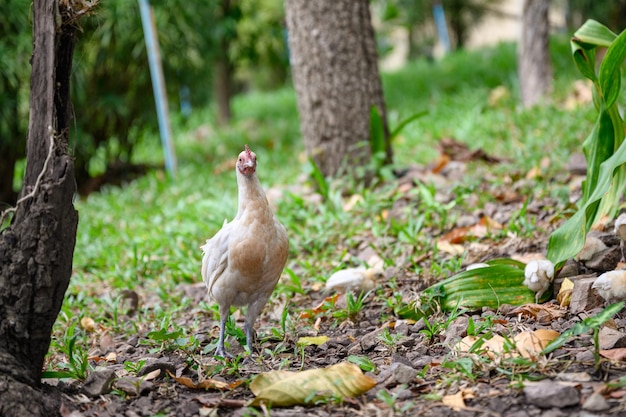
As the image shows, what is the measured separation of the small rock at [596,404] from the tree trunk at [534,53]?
17.7 ft

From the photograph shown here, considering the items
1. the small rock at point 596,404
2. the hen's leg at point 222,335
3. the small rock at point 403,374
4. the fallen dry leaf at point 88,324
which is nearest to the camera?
the small rock at point 596,404

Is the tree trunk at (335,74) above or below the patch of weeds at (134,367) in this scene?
above

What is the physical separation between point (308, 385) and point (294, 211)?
2.58 metres

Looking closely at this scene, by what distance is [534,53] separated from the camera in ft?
22.8

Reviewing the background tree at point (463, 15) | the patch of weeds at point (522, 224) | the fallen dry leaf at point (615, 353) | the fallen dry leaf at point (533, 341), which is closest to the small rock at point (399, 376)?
the fallen dry leaf at point (533, 341)

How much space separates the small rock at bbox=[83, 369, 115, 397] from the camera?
7.91 feet

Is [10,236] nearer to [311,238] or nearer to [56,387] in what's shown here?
[56,387]

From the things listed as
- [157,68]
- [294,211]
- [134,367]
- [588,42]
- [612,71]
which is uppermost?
[157,68]

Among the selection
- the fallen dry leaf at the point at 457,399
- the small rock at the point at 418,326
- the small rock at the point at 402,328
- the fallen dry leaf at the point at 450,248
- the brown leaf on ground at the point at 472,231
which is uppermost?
the brown leaf on ground at the point at 472,231

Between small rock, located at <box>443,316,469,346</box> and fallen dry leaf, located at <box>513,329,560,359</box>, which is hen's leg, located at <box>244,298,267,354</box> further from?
fallen dry leaf, located at <box>513,329,560,359</box>

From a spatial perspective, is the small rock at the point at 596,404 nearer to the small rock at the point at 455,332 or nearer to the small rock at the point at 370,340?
the small rock at the point at 455,332

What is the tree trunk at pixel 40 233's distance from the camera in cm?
228

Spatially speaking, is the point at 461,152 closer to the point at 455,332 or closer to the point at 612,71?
the point at 612,71

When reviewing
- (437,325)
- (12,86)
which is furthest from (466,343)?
(12,86)
